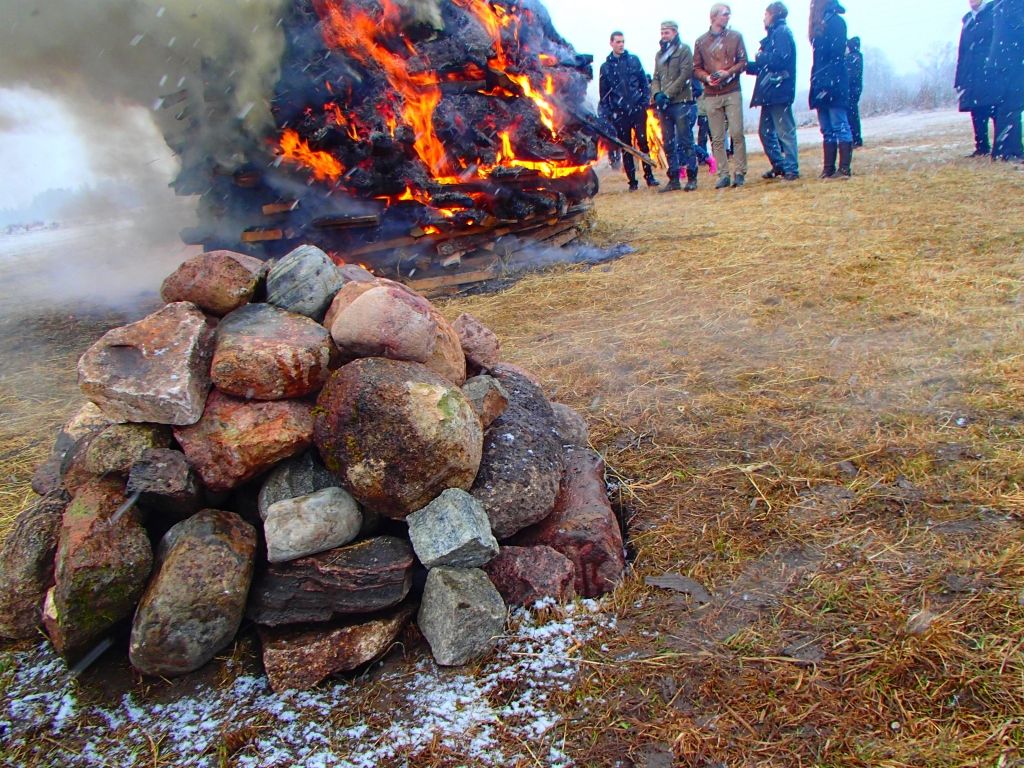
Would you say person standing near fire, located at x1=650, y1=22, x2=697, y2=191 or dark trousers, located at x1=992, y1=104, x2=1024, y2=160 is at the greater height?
person standing near fire, located at x1=650, y1=22, x2=697, y2=191

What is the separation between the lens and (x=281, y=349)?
2.46m

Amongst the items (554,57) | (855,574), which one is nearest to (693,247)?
(554,57)

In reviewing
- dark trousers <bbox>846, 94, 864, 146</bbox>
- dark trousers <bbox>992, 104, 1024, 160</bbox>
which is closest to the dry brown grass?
dark trousers <bbox>992, 104, 1024, 160</bbox>

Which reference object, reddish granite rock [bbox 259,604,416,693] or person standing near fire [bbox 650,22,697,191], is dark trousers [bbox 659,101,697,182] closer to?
person standing near fire [bbox 650,22,697,191]

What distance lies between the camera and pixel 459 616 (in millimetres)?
2172

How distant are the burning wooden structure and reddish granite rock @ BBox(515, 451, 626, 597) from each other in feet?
14.5

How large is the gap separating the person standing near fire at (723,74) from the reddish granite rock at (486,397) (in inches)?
376

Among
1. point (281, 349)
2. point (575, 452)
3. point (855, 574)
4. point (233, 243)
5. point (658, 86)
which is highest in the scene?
point (658, 86)

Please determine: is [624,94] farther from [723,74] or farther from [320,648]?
[320,648]

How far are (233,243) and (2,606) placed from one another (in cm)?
524

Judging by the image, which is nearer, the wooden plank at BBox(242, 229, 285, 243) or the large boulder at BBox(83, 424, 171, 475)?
the large boulder at BBox(83, 424, 171, 475)

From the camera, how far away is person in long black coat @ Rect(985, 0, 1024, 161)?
376 inches

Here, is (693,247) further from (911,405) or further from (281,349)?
(281,349)

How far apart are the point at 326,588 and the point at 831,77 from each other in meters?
10.7
